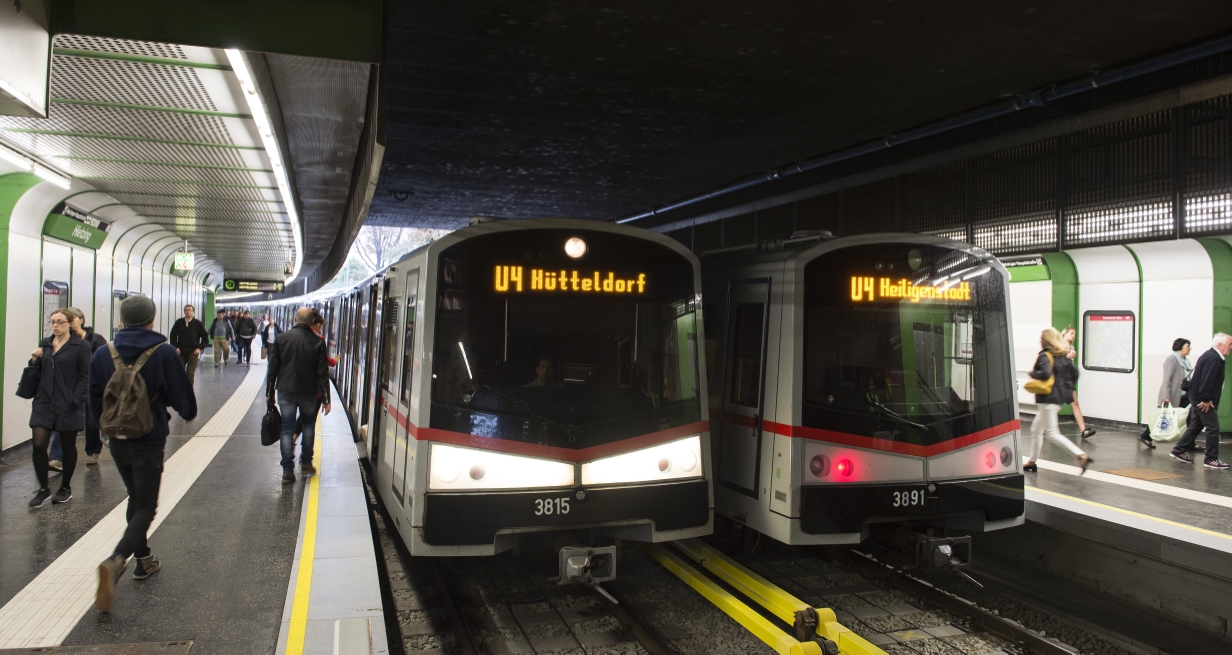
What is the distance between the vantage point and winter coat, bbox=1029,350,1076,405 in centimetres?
954

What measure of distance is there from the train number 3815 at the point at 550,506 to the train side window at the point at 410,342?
118 cm

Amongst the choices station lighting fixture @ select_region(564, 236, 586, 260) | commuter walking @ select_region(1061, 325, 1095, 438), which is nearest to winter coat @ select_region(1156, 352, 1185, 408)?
commuter walking @ select_region(1061, 325, 1095, 438)

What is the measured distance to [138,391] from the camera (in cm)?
517

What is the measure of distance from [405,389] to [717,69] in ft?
14.5

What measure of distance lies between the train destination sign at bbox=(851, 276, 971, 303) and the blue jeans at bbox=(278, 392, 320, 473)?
18.4ft

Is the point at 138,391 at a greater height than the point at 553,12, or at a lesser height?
lesser

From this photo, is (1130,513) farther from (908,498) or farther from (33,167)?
(33,167)

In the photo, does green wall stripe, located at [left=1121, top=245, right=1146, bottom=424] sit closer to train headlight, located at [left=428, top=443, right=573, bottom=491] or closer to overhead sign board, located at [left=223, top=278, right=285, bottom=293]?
train headlight, located at [left=428, top=443, right=573, bottom=491]

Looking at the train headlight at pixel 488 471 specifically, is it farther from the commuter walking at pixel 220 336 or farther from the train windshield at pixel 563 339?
the commuter walking at pixel 220 336

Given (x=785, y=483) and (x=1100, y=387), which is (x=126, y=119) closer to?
(x=785, y=483)

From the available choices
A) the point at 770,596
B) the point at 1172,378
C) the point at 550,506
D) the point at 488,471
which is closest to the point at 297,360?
the point at 488,471

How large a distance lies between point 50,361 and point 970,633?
789cm

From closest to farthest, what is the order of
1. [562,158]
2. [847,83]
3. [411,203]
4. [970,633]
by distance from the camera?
[970,633], [847,83], [562,158], [411,203]

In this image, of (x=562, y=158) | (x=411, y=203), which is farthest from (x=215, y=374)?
(x=562, y=158)
